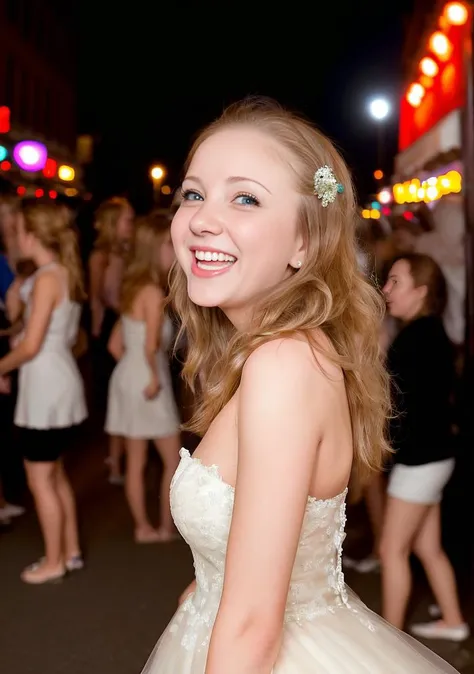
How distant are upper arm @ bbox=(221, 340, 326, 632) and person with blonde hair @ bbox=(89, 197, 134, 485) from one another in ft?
14.5

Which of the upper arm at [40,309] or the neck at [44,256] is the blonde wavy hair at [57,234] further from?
the upper arm at [40,309]

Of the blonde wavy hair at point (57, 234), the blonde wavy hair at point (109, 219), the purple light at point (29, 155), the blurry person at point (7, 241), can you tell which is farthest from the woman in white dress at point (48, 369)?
the purple light at point (29, 155)

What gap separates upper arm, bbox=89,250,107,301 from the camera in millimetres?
6335

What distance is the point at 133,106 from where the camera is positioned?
28641mm

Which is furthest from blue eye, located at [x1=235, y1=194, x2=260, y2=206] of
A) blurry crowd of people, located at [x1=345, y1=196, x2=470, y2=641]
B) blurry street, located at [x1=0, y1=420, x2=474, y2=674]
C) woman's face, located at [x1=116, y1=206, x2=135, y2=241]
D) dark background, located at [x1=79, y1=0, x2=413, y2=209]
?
dark background, located at [x1=79, y1=0, x2=413, y2=209]

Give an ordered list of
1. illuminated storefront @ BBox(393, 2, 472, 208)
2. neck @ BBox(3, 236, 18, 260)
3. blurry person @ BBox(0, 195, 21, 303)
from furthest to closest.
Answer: illuminated storefront @ BBox(393, 2, 472, 208) → neck @ BBox(3, 236, 18, 260) → blurry person @ BBox(0, 195, 21, 303)

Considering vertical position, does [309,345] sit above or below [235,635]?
above

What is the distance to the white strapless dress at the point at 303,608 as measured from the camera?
142cm

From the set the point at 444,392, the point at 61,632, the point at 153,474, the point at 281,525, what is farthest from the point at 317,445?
the point at 153,474

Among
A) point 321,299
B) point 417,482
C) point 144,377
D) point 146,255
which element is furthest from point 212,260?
point 144,377

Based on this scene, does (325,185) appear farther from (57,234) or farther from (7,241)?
(7,241)

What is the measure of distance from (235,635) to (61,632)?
272 cm

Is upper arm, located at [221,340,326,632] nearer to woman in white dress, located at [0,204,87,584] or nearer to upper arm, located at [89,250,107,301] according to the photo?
woman in white dress, located at [0,204,87,584]

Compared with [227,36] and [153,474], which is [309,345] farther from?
[227,36]
